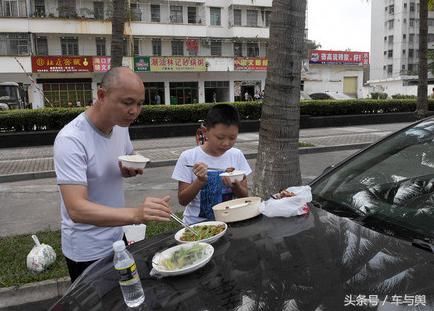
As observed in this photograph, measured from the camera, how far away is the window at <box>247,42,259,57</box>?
39209 millimetres

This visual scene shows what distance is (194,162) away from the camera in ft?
9.34

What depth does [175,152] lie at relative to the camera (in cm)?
1155

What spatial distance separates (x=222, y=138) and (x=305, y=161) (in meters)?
8.02

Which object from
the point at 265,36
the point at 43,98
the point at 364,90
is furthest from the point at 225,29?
the point at 364,90

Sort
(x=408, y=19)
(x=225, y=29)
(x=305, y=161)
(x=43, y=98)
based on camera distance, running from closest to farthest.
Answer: (x=305, y=161) → (x=43, y=98) → (x=225, y=29) → (x=408, y=19)

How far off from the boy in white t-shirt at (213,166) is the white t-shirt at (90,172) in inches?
18.4

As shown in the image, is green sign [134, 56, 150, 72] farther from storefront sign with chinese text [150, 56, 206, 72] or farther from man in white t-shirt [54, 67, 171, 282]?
man in white t-shirt [54, 67, 171, 282]

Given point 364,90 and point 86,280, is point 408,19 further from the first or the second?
point 86,280

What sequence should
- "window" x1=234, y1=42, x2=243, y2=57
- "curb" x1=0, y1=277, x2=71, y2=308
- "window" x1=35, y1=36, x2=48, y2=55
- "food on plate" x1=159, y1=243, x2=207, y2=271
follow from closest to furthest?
"food on plate" x1=159, y1=243, x2=207, y2=271 < "curb" x1=0, y1=277, x2=71, y2=308 < "window" x1=35, y1=36, x2=48, y2=55 < "window" x1=234, y1=42, x2=243, y2=57

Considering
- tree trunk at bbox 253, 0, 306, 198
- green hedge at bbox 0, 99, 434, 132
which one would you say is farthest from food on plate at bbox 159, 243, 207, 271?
green hedge at bbox 0, 99, 434, 132

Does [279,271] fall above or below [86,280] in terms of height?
above

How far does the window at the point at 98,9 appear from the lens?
34.3 meters

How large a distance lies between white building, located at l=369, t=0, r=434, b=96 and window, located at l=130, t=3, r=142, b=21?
39859 millimetres

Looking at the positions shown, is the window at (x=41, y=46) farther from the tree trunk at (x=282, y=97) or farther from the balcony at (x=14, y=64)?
the tree trunk at (x=282, y=97)
